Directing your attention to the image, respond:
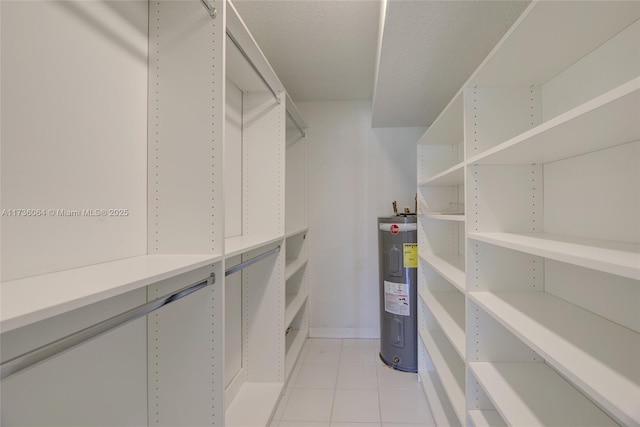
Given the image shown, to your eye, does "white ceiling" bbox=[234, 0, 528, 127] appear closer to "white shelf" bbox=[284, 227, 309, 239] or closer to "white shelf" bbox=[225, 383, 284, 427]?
"white shelf" bbox=[284, 227, 309, 239]

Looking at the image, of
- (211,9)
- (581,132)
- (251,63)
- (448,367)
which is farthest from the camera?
(448,367)

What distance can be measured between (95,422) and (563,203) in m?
1.84

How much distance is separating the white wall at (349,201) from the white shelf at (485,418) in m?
1.71

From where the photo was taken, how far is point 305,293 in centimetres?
286

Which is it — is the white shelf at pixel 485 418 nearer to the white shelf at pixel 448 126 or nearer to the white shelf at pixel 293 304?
the white shelf at pixel 293 304

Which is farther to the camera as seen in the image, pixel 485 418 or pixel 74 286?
pixel 485 418

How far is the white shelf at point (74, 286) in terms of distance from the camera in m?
0.49

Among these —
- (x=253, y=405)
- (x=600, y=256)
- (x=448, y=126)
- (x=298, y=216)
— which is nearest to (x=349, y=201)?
(x=298, y=216)

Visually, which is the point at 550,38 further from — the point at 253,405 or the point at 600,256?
the point at 253,405

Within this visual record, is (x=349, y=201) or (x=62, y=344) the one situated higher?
(x=349, y=201)

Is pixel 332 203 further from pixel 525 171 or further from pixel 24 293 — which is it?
pixel 24 293

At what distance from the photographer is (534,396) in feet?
3.26

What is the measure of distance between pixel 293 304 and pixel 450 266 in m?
1.37

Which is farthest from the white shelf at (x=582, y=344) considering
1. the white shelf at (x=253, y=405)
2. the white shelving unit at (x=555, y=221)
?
the white shelf at (x=253, y=405)
